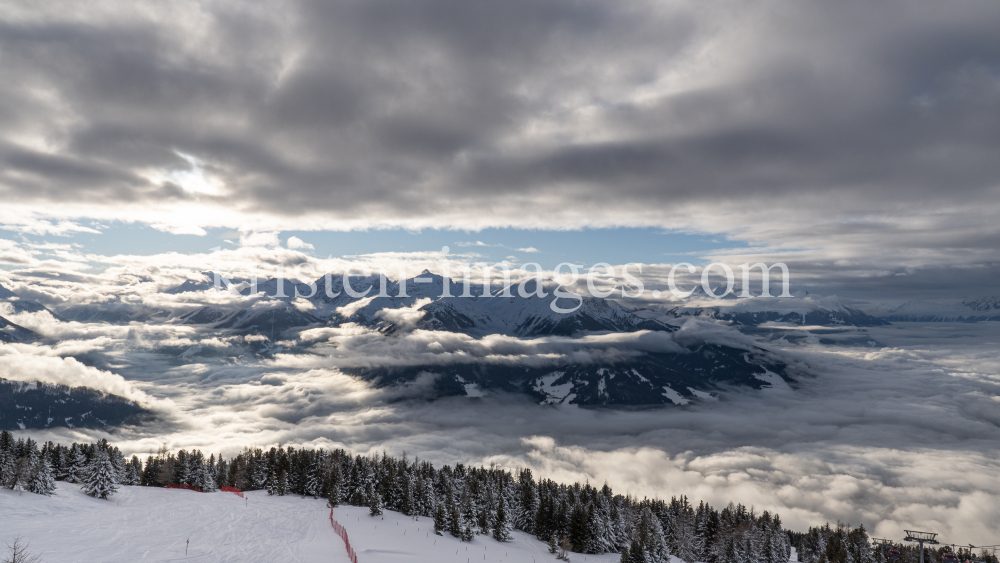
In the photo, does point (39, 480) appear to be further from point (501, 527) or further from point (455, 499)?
point (501, 527)

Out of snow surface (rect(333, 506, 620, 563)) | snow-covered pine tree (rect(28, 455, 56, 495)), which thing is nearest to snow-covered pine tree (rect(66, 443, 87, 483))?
snow-covered pine tree (rect(28, 455, 56, 495))

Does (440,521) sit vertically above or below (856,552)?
above

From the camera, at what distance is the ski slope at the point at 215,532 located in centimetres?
4612

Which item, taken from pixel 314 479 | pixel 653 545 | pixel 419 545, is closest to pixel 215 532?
pixel 419 545

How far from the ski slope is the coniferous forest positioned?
516cm

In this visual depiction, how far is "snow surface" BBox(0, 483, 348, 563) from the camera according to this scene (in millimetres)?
45281

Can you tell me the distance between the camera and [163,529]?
2217 inches

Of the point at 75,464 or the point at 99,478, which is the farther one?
the point at 75,464

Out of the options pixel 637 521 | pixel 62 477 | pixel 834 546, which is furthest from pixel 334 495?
pixel 834 546

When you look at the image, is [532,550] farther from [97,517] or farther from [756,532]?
[97,517]

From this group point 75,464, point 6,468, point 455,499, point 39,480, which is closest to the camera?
point 39,480

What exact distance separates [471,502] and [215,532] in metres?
47.3

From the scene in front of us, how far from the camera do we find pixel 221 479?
12925 cm

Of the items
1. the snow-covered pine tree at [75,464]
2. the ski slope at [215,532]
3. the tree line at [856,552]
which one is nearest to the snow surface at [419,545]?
the ski slope at [215,532]
